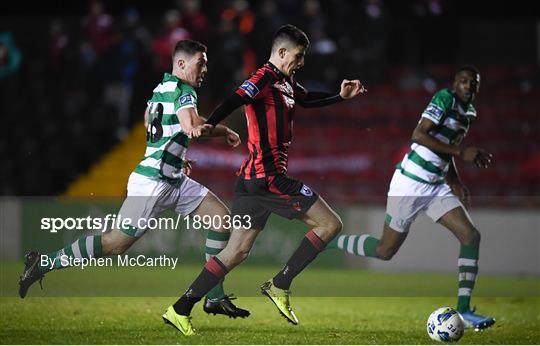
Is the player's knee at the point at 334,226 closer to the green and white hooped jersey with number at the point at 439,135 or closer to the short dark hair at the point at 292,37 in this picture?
the green and white hooped jersey with number at the point at 439,135

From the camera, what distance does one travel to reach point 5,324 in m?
7.36

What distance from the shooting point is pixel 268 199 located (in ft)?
23.2

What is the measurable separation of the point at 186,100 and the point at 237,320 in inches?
69.9

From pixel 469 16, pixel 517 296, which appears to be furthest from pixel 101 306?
pixel 469 16

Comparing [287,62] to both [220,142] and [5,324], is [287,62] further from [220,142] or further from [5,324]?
[220,142]

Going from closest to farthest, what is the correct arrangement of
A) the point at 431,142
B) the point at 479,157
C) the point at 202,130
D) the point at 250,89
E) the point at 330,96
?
the point at 202,130, the point at 250,89, the point at 479,157, the point at 330,96, the point at 431,142

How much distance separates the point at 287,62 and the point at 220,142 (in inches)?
226

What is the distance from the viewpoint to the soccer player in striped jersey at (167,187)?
22.9 feet

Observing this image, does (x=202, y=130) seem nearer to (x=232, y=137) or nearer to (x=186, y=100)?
(x=232, y=137)

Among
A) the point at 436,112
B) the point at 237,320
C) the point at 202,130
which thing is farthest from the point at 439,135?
the point at 202,130

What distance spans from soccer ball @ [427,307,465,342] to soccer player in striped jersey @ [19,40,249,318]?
138 cm

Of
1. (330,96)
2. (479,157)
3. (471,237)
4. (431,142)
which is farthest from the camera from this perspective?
(431,142)

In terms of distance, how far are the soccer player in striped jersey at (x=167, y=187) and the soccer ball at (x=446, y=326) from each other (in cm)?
138

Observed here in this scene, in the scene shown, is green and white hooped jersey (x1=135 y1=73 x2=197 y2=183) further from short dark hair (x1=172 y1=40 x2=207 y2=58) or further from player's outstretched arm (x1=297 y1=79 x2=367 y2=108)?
player's outstretched arm (x1=297 y1=79 x2=367 y2=108)
